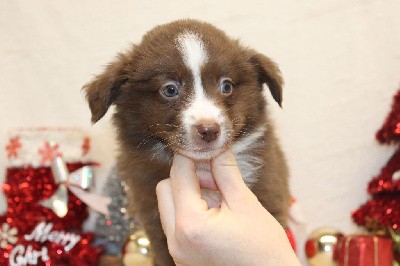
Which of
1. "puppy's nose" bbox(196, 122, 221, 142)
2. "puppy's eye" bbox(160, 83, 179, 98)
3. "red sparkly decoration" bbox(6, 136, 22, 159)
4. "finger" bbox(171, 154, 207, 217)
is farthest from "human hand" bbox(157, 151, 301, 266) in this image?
"red sparkly decoration" bbox(6, 136, 22, 159)

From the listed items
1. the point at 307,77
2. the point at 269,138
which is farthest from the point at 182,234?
the point at 307,77

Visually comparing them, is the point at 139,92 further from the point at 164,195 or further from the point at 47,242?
the point at 47,242

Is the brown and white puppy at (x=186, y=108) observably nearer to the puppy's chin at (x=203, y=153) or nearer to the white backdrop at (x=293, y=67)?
the puppy's chin at (x=203, y=153)

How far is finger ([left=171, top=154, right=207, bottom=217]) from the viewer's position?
191 cm

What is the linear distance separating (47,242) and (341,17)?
2307 mm

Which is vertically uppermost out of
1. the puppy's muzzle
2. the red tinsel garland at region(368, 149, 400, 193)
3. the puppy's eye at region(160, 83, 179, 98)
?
Answer: the puppy's eye at region(160, 83, 179, 98)

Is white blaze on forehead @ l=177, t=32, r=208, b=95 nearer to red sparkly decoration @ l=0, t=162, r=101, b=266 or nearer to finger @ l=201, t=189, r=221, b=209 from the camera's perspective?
finger @ l=201, t=189, r=221, b=209

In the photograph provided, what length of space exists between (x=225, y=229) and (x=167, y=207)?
32 cm

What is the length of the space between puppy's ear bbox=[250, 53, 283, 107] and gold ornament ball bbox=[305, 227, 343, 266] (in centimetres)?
105

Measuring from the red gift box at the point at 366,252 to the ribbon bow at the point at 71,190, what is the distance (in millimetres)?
1390

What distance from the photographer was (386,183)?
3.25m

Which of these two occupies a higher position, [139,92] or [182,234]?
[139,92]

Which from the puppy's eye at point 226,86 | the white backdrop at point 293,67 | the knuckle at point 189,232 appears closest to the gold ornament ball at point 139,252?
the white backdrop at point 293,67

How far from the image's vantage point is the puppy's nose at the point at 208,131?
204 centimetres
